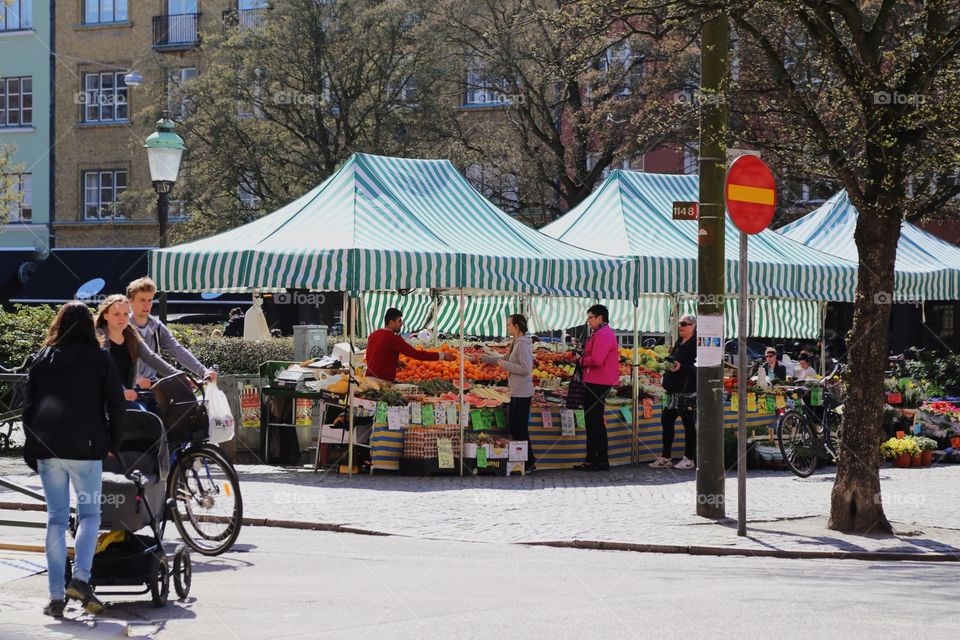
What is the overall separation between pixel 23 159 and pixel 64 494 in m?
41.8

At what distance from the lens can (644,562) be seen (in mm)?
10164

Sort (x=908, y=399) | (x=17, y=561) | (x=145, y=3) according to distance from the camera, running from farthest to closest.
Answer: (x=145, y=3), (x=908, y=399), (x=17, y=561)

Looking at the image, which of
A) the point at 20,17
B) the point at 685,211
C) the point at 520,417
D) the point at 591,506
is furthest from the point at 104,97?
the point at 685,211

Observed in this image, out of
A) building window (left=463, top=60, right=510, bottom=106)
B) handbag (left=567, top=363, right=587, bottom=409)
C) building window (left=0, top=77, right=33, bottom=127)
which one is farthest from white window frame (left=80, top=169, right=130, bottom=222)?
handbag (left=567, top=363, right=587, bottom=409)

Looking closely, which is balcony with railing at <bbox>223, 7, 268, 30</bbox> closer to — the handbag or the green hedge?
the green hedge

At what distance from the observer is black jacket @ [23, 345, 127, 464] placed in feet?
23.7

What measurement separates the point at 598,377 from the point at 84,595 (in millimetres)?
10152

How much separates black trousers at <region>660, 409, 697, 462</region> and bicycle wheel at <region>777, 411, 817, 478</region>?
43.2 inches

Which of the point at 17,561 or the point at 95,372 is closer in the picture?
the point at 95,372

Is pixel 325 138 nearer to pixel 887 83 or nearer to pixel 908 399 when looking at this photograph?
pixel 908 399

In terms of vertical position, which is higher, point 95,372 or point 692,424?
point 95,372

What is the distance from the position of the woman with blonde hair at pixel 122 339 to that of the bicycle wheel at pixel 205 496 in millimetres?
631

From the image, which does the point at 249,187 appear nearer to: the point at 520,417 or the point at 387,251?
the point at 520,417

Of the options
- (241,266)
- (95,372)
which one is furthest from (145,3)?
(95,372)
